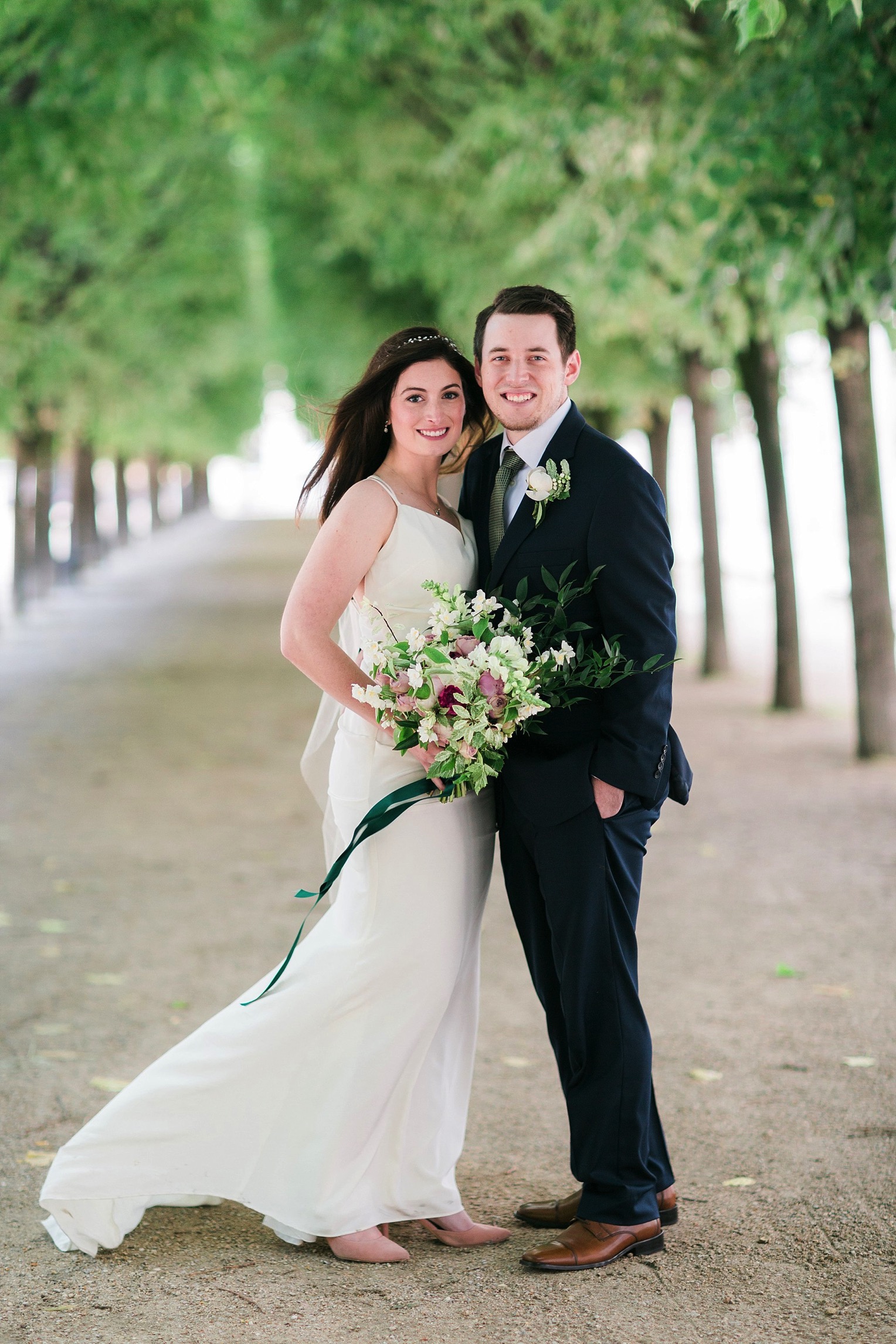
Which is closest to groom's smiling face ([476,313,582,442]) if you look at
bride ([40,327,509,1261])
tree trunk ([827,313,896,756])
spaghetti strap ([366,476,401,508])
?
bride ([40,327,509,1261])

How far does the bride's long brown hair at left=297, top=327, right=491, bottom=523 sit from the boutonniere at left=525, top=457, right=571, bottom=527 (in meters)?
0.53

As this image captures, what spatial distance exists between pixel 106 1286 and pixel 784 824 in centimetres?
642

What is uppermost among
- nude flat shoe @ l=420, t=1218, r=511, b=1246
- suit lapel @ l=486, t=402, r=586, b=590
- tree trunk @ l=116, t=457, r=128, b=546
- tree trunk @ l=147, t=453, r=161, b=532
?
tree trunk @ l=147, t=453, r=161, b=532

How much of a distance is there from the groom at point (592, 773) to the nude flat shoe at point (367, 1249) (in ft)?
1.29

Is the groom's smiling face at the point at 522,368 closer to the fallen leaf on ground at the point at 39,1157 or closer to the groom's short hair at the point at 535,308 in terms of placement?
the groom's short hair at the point at 535,308

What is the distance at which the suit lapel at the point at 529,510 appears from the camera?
362 cm

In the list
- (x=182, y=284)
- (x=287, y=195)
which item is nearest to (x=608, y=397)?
(x=287, y=195)

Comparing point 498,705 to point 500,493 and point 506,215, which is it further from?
point 506,215

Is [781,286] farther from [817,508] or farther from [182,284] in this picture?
[817,508]

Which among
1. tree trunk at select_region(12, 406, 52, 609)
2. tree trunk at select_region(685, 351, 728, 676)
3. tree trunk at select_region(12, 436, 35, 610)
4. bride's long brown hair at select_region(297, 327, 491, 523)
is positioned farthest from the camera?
tree trunk at select_region(12, 406, 52, 609)

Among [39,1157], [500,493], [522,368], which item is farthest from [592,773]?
[39,1157]

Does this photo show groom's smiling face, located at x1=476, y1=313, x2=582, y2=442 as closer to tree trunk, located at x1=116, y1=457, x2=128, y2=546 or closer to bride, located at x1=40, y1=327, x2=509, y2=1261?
bride, located at x1=40, y1=327, x2=509, y2=1261

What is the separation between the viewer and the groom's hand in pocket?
11.5 ft

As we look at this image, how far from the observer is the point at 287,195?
21.0 m
